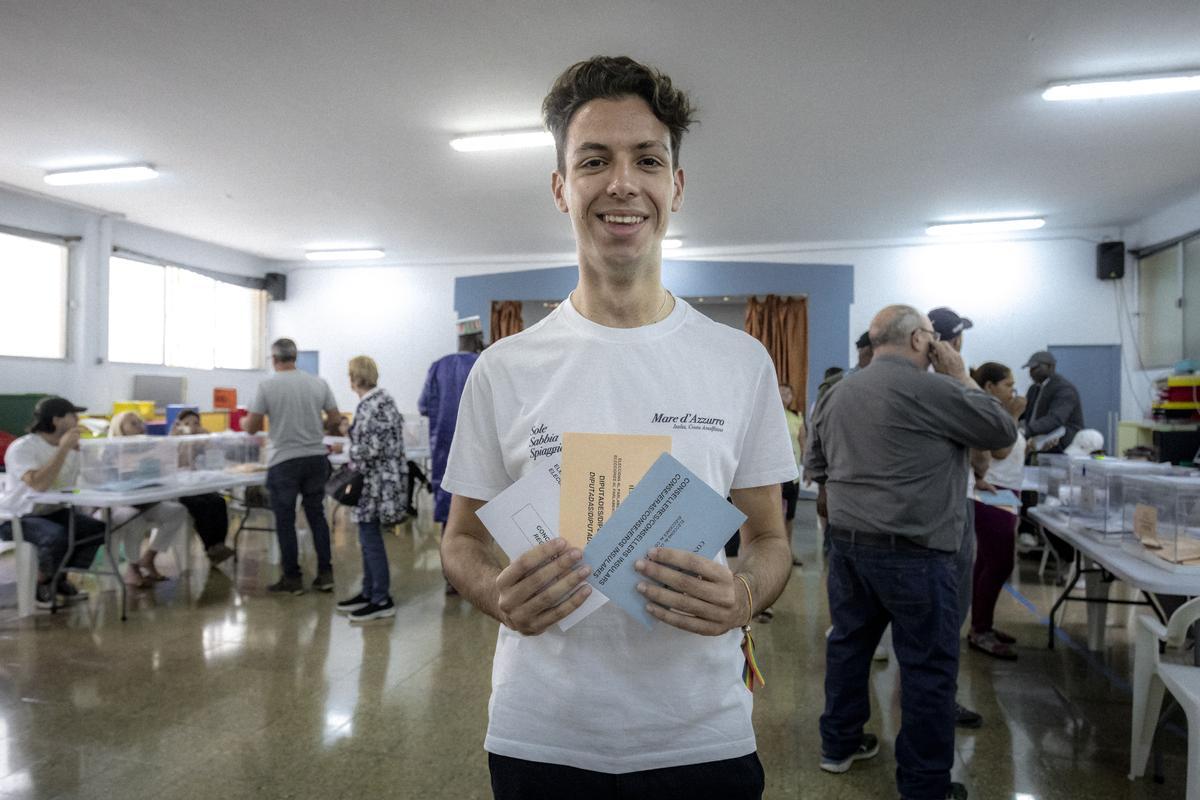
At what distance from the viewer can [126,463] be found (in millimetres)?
4602

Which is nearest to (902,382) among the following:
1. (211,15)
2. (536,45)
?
(536,45)

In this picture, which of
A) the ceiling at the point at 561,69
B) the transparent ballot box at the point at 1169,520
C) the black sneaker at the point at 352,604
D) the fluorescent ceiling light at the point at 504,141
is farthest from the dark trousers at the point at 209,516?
the transparent ballot box at the point at 1169,520

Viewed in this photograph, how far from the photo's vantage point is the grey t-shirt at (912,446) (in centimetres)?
230

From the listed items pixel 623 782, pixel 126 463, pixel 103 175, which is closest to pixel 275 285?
pixel 103 175

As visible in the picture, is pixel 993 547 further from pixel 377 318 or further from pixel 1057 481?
pixel 377 318

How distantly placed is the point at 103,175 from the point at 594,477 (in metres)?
8.14

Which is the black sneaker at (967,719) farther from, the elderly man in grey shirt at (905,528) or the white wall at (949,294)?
the white wall at (949,294)

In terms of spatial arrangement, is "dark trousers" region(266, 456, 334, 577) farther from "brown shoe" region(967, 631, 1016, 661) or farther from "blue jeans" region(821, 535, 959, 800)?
"brown shoe" region(967, 631, 1016, 661)

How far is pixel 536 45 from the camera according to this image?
14.1ft

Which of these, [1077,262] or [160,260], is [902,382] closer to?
[1077,262]

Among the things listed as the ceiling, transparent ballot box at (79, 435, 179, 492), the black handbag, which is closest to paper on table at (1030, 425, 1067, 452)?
the ceiling

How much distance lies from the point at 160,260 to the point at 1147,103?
35.4 feet

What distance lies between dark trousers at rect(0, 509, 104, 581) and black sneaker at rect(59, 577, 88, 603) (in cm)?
22

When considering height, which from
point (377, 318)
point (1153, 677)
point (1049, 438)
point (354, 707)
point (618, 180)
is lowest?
point (354, 707)
